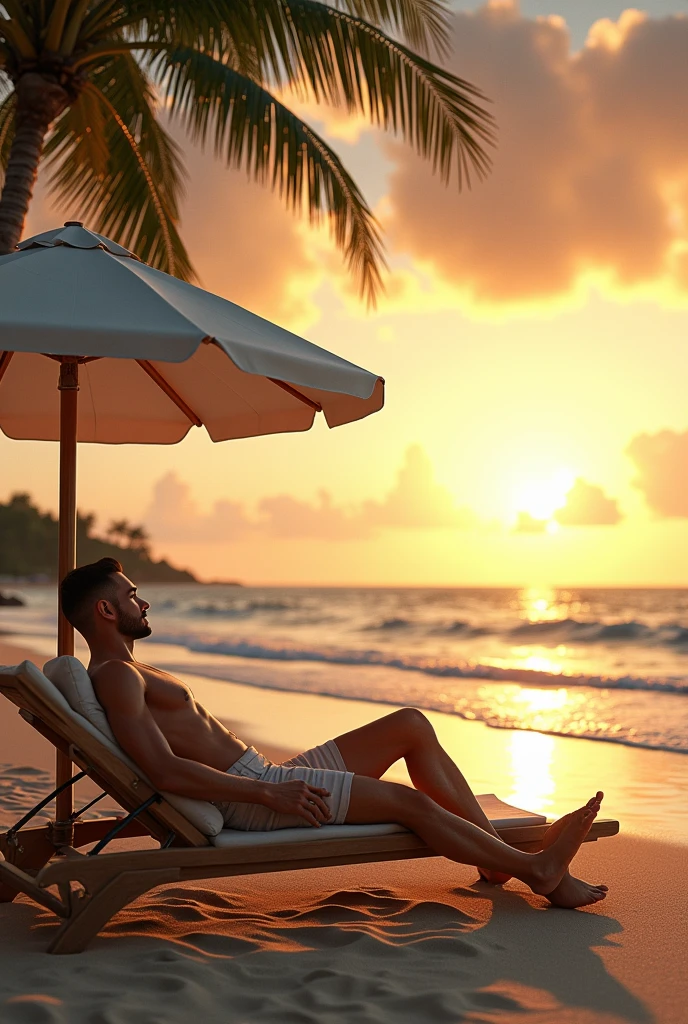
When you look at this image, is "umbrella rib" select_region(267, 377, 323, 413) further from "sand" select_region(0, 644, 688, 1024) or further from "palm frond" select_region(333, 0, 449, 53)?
"palm frond" select_region(333, 0, 449, 53)

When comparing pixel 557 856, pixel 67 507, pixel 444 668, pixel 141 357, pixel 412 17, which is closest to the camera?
pixel 141 357

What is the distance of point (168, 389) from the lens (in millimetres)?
4945

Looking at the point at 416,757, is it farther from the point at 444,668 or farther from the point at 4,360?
the point at 444,668

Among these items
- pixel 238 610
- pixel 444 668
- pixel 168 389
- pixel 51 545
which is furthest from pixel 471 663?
pixel 51 545

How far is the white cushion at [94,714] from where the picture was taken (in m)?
3.35

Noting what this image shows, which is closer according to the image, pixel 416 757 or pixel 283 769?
pixel 283 769

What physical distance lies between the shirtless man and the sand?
26 cm

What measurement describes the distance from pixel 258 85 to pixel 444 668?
349 inches

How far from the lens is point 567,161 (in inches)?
469

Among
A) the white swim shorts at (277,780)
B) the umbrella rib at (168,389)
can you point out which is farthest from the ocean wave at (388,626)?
the white swim shorts at (277,780)

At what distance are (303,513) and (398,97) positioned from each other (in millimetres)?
38579

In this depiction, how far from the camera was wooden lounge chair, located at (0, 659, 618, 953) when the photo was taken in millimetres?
3197

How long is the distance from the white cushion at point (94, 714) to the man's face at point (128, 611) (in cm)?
23

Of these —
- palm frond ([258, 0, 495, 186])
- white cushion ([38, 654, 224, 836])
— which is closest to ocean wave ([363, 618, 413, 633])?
palm frond ([258, 0, 495, 186])
